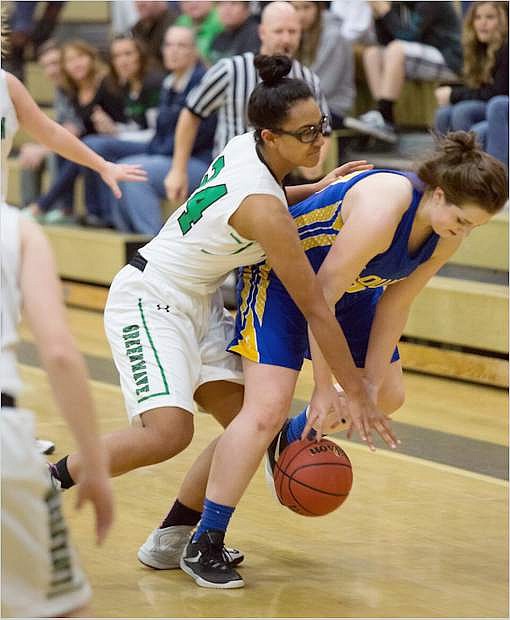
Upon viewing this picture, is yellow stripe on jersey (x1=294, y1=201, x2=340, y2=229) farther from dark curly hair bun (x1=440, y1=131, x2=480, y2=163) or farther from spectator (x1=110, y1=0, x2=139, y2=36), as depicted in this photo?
spectator (x1=110, y1=0, x2=139, y2=36)

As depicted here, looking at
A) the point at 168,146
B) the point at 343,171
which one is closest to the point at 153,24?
the point at 168,146

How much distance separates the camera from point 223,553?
3.50 metres

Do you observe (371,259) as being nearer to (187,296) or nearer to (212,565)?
(187,296)

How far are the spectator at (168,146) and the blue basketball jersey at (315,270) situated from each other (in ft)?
13.5

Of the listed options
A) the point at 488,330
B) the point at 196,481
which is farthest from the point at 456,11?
the point at 196,481

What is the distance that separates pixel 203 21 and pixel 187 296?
5927 mm

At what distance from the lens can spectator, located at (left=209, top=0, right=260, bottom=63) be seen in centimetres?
796

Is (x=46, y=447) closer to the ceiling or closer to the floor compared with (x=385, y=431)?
closer to the floor

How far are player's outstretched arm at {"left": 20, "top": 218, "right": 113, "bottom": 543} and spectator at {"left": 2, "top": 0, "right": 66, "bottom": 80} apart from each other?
29.6ft

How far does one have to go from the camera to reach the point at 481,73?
7082 mm

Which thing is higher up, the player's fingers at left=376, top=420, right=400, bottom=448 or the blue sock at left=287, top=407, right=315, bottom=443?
the player's fingers at left=376, top=420, right=400, bottom=448

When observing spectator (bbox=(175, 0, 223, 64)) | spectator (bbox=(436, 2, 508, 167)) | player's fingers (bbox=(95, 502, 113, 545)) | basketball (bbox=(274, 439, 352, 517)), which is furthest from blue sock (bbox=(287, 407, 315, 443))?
spectator (bbox=(175, 0, 223, 64))

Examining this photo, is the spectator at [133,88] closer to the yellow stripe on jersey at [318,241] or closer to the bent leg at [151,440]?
the yellow stripe on jersey at [318,241]

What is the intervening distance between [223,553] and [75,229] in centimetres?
573
